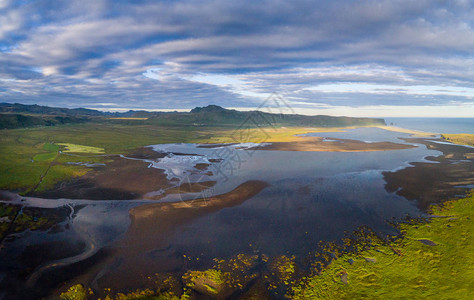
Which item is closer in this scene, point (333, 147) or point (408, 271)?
point (408, 271)

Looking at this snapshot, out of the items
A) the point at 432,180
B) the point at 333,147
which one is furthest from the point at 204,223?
the point at 333,147

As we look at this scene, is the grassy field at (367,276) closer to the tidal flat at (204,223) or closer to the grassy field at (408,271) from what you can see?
the grassy field at (408,271)

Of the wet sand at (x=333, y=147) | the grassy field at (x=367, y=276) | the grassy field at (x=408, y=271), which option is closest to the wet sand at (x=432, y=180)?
the grassy field at (x=408, y=271)

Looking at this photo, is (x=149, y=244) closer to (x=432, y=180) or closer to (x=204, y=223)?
(x=204, y=223)

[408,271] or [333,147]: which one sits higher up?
[333,147]

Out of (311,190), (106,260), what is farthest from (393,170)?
(106,260)

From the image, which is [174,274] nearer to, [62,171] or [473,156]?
[62,171]

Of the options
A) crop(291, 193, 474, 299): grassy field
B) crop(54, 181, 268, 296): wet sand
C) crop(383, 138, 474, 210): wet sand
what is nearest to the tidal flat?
crop(54, 181, 268, 296): wet sand
